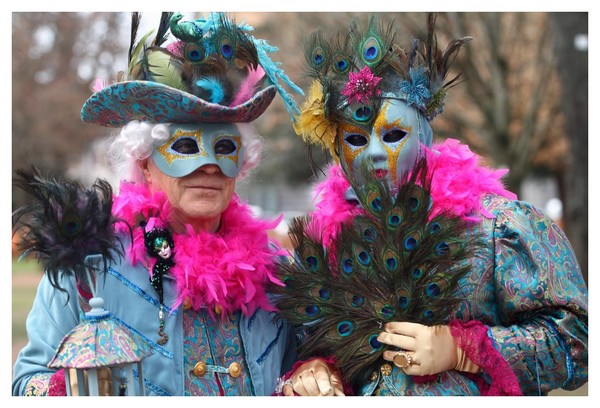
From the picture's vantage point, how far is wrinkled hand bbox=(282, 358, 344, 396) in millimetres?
2775

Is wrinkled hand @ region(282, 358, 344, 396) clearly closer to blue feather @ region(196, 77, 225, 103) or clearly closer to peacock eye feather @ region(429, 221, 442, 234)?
peacock eye feather @ region(429, 221, 442, 234)

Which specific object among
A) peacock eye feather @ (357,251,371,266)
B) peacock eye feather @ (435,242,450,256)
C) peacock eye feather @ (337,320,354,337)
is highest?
peacock eye feather @ (435,242,450,256)

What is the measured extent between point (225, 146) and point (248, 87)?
275 mm

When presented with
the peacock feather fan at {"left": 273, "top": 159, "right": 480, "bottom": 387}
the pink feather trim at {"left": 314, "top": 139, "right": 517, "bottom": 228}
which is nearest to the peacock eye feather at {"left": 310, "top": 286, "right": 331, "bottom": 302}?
the peacock feather fan at {"left": 273, "top": 159, "right": 480, "bottom": 387}

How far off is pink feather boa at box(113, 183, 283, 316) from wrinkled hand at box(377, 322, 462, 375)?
54 centimetres

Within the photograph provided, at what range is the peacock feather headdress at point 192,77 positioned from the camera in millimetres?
3010

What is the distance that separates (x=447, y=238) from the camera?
2.74m

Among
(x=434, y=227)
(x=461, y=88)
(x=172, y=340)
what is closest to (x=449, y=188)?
(x=434, y=227)

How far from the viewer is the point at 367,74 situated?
3012 mm

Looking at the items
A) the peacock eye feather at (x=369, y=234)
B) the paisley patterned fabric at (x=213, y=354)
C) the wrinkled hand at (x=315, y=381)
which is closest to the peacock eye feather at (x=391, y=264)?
the peacock eye feather at (x=369, y=234)

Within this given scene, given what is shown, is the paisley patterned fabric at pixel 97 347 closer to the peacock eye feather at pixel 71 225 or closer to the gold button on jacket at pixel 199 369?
the peacock eye feather at pixel 71 225

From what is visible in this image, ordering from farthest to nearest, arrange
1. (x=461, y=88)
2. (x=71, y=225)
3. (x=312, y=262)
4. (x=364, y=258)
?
(x=461, y=88)
(x=312, y=262)
(x=364, y=258)
(x=71, y=225)

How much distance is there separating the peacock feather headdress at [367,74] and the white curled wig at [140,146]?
29 centimetres

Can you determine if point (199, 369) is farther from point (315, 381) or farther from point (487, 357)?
point (487, 357)
